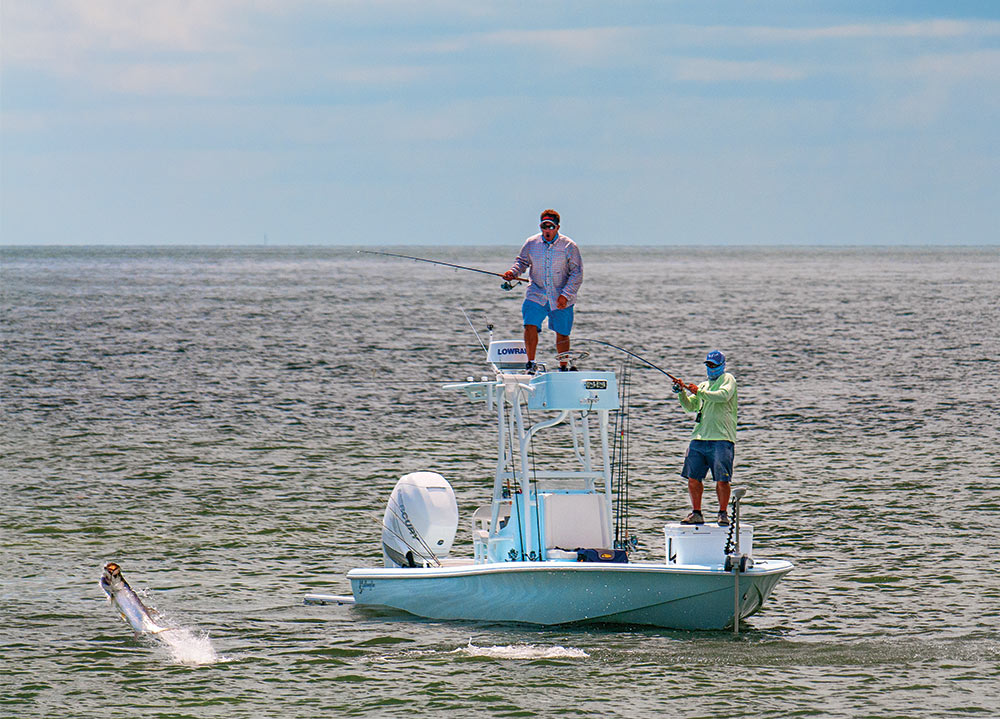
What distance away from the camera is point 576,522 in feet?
60.8

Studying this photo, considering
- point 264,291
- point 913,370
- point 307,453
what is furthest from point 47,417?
point 264,291

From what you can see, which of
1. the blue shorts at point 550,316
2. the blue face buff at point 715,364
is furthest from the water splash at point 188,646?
the blue face buff at point 715,364

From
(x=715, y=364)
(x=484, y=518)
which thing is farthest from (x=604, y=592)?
(x=715, y=364)

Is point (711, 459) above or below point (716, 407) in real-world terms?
below

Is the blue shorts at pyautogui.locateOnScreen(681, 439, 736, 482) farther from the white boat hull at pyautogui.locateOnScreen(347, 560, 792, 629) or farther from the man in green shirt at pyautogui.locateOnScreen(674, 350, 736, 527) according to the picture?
the white boat hull at pyautogui.locateOnScreen(347, 560, 792, 629)

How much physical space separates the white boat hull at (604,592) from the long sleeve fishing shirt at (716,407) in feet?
5.54

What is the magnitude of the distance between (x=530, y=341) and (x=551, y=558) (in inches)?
113

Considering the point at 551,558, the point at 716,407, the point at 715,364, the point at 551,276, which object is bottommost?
the point at 551,558

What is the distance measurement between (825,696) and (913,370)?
41.0 m

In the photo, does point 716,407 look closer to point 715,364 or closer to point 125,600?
point 715,364

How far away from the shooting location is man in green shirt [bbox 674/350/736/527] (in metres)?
18.1

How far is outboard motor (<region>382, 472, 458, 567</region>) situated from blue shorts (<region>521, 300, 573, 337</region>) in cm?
278

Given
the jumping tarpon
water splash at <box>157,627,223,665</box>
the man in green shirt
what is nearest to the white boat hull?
the man in green shirt

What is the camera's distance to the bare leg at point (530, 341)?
753 inches
